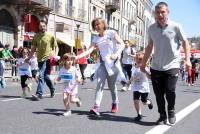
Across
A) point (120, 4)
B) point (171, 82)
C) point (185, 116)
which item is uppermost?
point (120, 4)

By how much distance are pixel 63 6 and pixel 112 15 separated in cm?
1916

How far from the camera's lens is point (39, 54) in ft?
36.2

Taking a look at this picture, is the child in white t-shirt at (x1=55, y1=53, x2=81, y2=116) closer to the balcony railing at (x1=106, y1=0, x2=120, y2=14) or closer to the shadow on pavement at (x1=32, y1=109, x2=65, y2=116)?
the shadow on pavement at (x1=32, y1=109, x2=65, y2=116)

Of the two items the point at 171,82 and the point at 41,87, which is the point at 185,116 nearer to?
the point at 171,82

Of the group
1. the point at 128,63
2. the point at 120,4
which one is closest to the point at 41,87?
the point at 128,63

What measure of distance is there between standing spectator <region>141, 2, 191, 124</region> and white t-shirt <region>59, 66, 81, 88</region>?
164 centimetres

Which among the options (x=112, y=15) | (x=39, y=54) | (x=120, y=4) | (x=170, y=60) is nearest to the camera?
(x=170, y=60)

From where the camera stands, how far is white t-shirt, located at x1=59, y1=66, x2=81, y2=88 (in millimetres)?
8484

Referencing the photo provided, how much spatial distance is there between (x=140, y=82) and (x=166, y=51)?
3.75 feet

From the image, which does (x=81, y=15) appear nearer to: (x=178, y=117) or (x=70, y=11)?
(x=70, y=11)

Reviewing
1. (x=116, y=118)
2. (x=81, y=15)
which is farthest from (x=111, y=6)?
(x=116, y=118)

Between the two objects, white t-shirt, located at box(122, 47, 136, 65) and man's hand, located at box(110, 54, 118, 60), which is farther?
white t-shirt, located at box(122, 47, 136, 65)

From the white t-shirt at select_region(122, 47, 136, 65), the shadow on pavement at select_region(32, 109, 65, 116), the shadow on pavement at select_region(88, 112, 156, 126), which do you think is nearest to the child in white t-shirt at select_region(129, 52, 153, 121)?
the shadow on pavement at select_region(88, 112, 156, 126)

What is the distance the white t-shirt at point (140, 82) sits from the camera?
8.22 m
